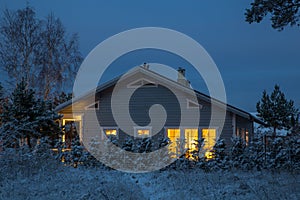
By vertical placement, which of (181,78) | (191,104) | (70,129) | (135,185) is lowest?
(135,185)

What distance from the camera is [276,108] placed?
3716cm

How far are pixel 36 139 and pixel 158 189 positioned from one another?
11.0 m

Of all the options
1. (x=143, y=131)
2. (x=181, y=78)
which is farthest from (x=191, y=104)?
(x=181, y=78)

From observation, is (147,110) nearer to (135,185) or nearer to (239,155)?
(239,155)

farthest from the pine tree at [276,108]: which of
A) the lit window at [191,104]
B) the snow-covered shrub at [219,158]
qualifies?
the snow-covered shrub at [219,158]

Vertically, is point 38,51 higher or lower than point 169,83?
higher

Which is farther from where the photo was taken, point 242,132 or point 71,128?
point 242,132

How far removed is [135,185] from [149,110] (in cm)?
1010

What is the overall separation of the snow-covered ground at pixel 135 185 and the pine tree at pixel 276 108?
84.0 feet

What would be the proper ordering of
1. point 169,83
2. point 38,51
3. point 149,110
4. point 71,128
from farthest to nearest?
1. point 38,51
2. point 71,128
3. point 149,110
4. point 169,83

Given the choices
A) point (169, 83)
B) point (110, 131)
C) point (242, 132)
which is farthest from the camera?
point (242, 132)

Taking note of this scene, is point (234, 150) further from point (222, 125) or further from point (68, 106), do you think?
point (68, 106)

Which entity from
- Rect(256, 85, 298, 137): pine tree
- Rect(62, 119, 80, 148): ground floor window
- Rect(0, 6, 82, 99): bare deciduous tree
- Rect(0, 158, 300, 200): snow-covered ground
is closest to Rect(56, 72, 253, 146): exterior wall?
Rect(62, 119, 80, 148): ground floor window

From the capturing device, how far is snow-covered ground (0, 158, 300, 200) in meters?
8.75
